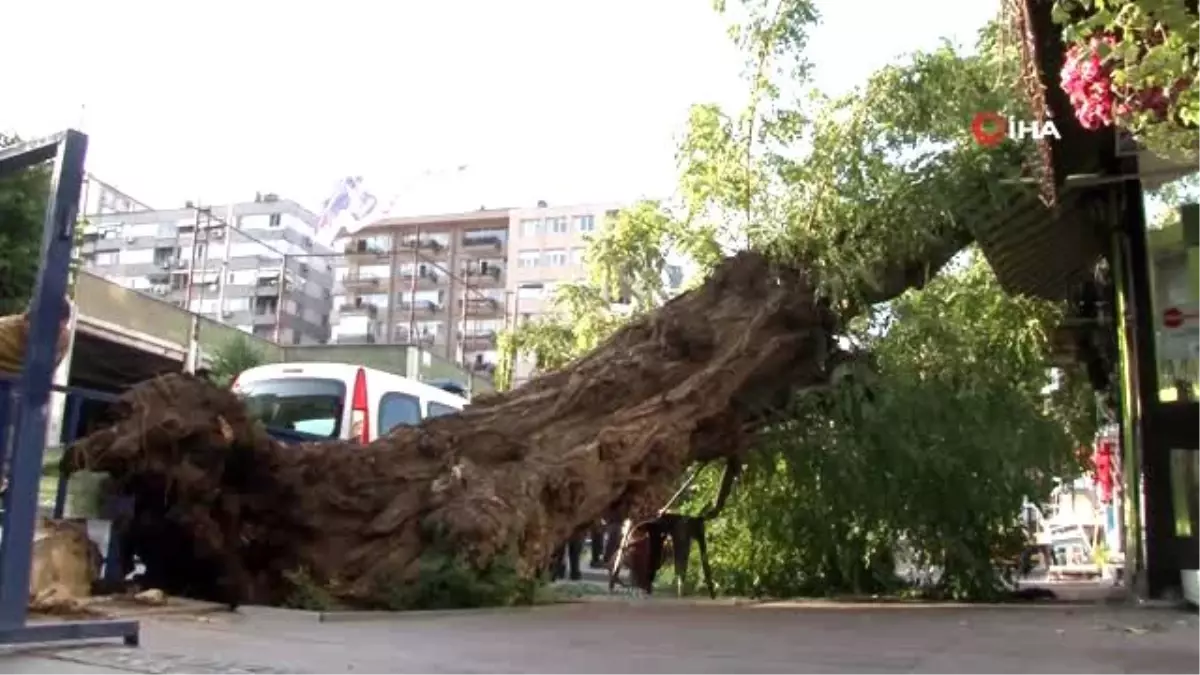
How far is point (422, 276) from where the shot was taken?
110812 millimetres

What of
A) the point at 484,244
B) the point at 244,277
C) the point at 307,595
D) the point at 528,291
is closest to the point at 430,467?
the point at 307,595

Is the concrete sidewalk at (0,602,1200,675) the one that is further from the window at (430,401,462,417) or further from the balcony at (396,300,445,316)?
the balcony at (396,300,445,316)

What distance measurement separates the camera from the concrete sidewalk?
511 cm

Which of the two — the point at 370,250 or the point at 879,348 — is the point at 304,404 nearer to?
the point at 879,348

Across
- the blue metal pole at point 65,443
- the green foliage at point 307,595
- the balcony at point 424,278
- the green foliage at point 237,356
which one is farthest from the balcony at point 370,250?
the blue metal pole at point 65,443

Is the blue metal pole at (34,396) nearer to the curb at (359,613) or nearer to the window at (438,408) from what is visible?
the curb at (359,613)

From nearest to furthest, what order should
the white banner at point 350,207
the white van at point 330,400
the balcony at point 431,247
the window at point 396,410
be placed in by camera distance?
the white van at point 330,400, the window at point 396,410, the white banner at point 350,207, the balcony at point 431,247

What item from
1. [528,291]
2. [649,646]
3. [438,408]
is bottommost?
[649,646]

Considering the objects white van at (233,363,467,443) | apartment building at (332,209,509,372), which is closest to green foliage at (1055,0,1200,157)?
white van at (233,363,467,443)

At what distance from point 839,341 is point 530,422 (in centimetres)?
395

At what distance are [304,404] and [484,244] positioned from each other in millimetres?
101047

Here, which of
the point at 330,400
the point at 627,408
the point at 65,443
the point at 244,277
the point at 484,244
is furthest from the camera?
the point at 484,244

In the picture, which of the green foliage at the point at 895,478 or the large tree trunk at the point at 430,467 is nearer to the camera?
the large tree trunk at the point at 430,467

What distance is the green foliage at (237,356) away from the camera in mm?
29953
